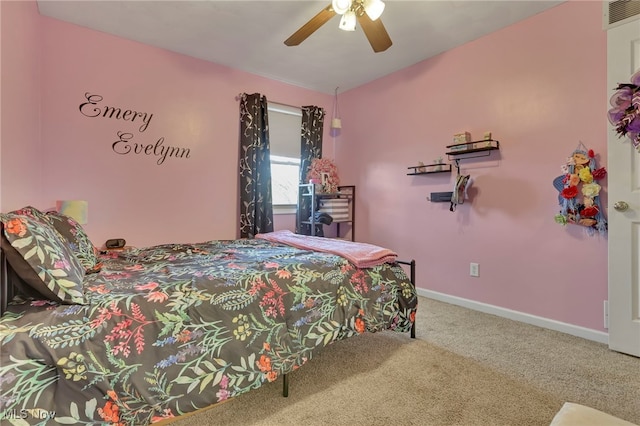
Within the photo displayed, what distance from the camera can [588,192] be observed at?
2.28 meters

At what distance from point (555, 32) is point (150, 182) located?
3.76 meters

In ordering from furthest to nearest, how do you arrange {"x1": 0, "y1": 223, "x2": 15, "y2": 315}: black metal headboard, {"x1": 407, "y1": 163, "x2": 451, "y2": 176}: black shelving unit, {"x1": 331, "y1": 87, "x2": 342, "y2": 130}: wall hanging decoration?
1. {"x1": 331, "y1": 87, "x2": 342, "y2": 130}: wall hanging decoration
2. {"x1": 407, "y1": 163, "x2": 451, "y2": 176}: black shelving unit
3. {"x1": 0, "y1": 223, "x2": 15, "y2": 315}: black metal headboard

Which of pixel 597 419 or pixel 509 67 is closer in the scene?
pixel 597 419

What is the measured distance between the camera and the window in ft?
13.0

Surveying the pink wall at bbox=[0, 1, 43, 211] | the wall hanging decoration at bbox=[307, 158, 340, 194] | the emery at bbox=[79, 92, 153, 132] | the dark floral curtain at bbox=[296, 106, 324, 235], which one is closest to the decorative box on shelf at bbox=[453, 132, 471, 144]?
the wall hanging decoration at bbox=[307, 158, 340, 194]

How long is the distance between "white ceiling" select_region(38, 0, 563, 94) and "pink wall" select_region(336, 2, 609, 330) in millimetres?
271

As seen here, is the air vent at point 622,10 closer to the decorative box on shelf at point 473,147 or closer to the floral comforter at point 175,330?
the decorative box on shelf at point 473,147

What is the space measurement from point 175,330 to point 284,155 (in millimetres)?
3036

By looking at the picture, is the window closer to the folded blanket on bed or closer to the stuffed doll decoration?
the folded blanket on bed

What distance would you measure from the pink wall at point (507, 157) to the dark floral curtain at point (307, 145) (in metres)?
0.83

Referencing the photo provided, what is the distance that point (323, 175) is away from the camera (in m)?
3.89

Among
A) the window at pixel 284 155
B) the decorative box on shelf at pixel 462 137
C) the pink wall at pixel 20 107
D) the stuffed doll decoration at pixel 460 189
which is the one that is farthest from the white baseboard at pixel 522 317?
the pink wall at pixel 20 107

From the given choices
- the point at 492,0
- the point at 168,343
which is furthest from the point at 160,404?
the point at 492,0

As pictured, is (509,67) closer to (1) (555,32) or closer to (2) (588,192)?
(1) (555,32)
